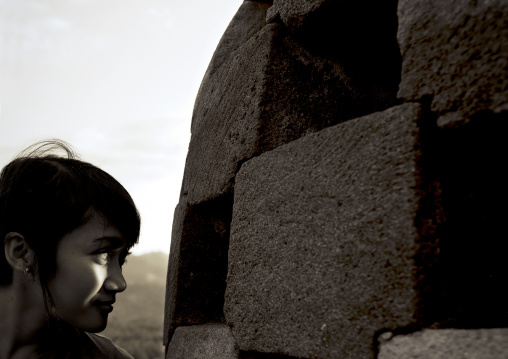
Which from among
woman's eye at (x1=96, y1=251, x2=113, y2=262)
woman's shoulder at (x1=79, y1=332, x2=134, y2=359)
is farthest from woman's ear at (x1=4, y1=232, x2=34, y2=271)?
woman's shoulder at (x1=79, y1=332, x2=134, y2=359)

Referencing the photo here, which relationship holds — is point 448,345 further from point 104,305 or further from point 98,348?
point 98,348

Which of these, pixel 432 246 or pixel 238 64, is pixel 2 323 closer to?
pixel 238 64

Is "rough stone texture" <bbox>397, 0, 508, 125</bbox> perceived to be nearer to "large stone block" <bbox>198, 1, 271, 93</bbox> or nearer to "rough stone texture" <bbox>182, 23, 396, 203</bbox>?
"rough stone texture" <bbox>182, 23, 396, 203</bbox>

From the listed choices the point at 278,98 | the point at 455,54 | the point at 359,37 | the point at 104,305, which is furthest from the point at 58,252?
the point at 455,54

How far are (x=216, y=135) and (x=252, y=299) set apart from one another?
0.81 metres

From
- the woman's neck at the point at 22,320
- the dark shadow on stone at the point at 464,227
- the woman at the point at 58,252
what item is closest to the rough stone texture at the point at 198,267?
the woman at the point at 58,252

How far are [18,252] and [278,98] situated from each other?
1119 millimetres

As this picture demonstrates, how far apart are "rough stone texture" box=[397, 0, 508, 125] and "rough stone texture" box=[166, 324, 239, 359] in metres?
1.04

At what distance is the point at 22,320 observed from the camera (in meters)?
1.81

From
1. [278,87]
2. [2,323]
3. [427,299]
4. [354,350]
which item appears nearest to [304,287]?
[354,350]

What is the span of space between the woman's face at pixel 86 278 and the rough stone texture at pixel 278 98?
19.4 inches

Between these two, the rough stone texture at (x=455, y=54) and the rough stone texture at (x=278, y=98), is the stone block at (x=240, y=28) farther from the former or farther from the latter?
the rough stone texture at (x=455, y=54)

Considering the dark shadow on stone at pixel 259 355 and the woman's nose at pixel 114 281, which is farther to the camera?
the woman's nose at pixel 114 281

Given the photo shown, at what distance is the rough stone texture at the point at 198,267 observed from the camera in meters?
2.22
